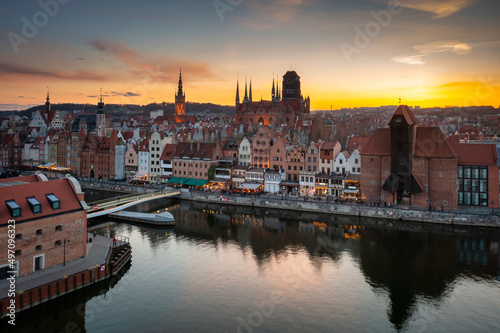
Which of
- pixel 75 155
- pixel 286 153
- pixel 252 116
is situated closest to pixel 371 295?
pixel 286 153

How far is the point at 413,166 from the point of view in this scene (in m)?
40.3

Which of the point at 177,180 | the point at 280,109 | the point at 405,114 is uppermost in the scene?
the point at 280,109

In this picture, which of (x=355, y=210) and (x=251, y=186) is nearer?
(x=355, y=210)

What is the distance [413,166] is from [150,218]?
87.6 feet

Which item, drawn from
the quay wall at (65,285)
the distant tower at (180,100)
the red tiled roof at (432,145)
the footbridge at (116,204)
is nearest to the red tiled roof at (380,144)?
the red tiled roof at (432,145)

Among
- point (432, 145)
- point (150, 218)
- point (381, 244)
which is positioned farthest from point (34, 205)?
point (432, 145)

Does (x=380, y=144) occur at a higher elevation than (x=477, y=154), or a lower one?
higher

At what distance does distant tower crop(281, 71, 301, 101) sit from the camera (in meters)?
112

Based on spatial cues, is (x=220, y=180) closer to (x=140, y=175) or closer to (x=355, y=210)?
(x=140, y=175)

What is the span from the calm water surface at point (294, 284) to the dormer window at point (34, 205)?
→ 17.2 ft

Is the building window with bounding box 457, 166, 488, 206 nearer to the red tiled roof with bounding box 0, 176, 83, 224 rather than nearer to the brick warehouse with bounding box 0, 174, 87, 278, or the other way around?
the brick warehouse with bounding box 0, 174, 87, 278

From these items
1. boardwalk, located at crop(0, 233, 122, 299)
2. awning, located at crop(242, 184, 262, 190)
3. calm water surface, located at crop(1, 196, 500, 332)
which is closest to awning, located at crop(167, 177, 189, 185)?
awning, located at crop(242, 184, 262, 190)

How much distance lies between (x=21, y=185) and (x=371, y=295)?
70.0 feet

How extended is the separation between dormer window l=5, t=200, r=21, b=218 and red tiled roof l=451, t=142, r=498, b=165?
3816 cm
